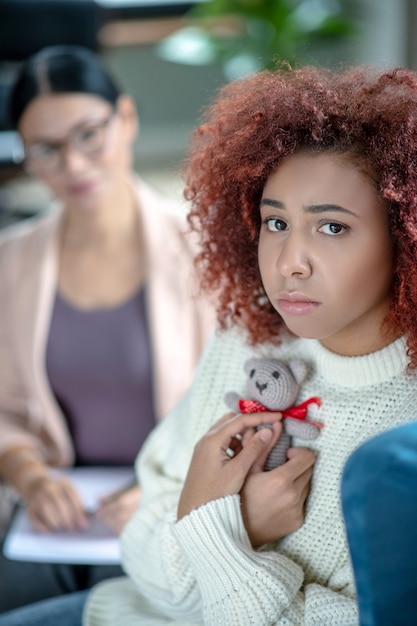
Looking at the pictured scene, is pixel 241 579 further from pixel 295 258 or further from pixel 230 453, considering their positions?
pixel 295 258

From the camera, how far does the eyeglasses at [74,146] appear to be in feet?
5.86

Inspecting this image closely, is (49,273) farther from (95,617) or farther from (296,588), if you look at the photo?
(296,588)

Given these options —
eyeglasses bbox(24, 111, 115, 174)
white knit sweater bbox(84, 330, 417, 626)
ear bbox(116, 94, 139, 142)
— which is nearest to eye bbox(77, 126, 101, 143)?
eyeglasses bbox(24, 111, 115, 174)

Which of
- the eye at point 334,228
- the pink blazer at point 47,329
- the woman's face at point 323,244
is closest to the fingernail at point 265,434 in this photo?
the woman's face at point 323,244

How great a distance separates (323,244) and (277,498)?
0.95ft

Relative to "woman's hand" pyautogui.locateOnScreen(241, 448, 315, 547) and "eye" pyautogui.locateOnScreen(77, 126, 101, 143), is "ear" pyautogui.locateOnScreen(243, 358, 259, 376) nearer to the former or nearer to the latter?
"woman's hand" pyautogui.locateOnScreen(241, 448, 315, 547)

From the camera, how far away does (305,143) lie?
0.95m

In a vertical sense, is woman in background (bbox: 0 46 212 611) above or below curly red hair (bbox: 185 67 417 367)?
below

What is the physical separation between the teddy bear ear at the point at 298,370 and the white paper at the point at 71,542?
528 mm

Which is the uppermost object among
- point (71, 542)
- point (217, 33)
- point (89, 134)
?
point (217, 33)

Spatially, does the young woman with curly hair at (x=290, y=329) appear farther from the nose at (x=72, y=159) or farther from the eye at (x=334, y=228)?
the nose at (x=72, y=159)

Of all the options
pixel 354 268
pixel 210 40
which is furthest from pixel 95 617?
pixel 210 40

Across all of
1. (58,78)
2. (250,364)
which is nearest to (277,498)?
(250,364)

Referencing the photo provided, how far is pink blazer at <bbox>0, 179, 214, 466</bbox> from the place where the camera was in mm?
1744
